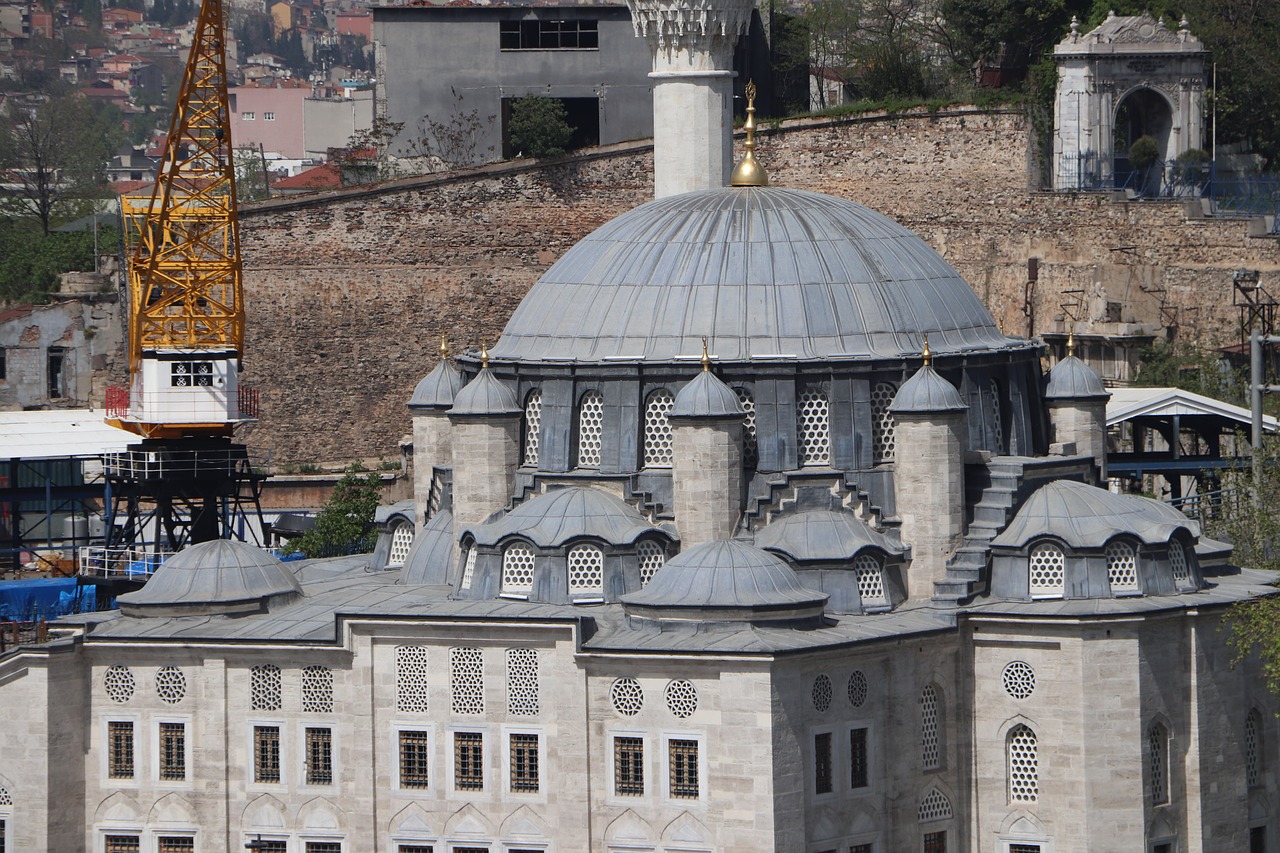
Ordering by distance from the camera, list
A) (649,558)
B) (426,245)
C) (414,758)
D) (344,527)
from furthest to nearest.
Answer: (426,245) → (344,527) → (649,558) → (414,758)

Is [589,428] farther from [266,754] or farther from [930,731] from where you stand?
[930,731]

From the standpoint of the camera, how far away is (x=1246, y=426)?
236 ft

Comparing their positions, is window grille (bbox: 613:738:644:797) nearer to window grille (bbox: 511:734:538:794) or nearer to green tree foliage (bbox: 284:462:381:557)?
window grille (bbox: 511:734:538:794)

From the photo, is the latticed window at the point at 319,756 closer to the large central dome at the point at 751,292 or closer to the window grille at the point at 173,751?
the window grille at the point at 173,751

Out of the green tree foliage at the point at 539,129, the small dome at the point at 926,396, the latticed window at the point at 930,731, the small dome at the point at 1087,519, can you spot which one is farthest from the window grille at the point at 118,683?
the green tree foliage at the point at 539,129

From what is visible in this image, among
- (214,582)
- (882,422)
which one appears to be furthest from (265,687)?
(882,422)

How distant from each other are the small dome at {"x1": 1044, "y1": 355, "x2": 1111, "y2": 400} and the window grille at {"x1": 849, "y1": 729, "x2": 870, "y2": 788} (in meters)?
10.0

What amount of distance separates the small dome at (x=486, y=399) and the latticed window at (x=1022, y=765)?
9.89 metres

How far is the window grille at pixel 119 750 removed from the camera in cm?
5506

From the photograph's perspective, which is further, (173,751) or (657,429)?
(657,429)

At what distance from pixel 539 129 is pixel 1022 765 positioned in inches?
1607

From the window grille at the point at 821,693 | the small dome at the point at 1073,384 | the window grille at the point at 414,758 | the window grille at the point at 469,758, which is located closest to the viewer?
the window grille at the point at 821,693

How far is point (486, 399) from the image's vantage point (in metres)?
56.8

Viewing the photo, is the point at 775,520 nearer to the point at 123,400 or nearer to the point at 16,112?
the point at 123,400
